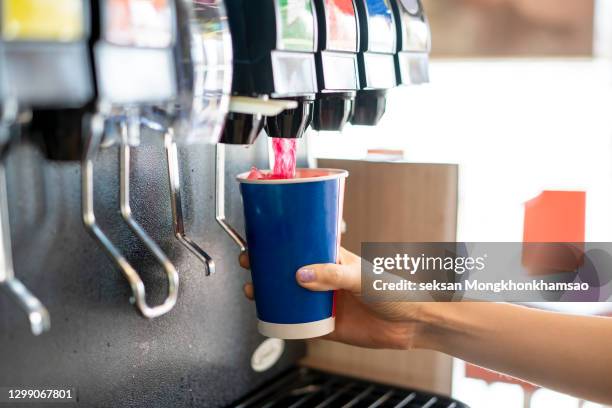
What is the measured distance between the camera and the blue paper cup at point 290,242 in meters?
0.83

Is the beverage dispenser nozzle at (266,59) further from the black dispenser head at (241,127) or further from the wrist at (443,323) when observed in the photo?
the wrist at (443,323)

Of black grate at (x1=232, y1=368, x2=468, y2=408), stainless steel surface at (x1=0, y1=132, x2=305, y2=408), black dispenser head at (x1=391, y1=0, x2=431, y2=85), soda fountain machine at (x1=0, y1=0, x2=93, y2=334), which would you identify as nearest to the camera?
soda fountain machine at (x1=0, y1=0, x2=93, y2=334)

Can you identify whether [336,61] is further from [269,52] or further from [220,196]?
[220,196]

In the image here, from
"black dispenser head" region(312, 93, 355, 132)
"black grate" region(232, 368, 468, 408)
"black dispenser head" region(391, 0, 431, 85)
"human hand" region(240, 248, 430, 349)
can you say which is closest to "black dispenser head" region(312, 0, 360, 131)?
"black dispenser head" region(312, 93, 355, 132)

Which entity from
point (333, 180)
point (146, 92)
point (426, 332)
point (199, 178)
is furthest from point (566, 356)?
point (146, 92)

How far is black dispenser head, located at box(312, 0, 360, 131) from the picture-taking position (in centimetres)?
79

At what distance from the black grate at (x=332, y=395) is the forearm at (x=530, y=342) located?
4.8 inches

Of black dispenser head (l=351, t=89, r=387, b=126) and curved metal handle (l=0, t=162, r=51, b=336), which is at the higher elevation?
black dispenser head (l=351, t=89, r=387, b=126)

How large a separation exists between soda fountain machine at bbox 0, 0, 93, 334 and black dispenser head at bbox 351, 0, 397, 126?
416 mm

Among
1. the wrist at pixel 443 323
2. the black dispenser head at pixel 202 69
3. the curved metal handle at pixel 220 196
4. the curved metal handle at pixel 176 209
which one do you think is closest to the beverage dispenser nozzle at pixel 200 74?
the black dispenser head at pixel 202 69

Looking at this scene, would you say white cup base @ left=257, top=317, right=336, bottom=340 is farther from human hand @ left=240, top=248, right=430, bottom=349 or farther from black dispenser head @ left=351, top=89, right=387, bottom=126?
black dispenser head @ left=351, top=89, right=387, bottom=126

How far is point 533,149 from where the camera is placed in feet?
5.33

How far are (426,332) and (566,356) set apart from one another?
0.20 m

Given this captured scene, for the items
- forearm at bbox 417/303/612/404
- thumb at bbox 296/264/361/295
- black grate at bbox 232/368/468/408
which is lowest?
black grate at bbox 232/368/468/408
